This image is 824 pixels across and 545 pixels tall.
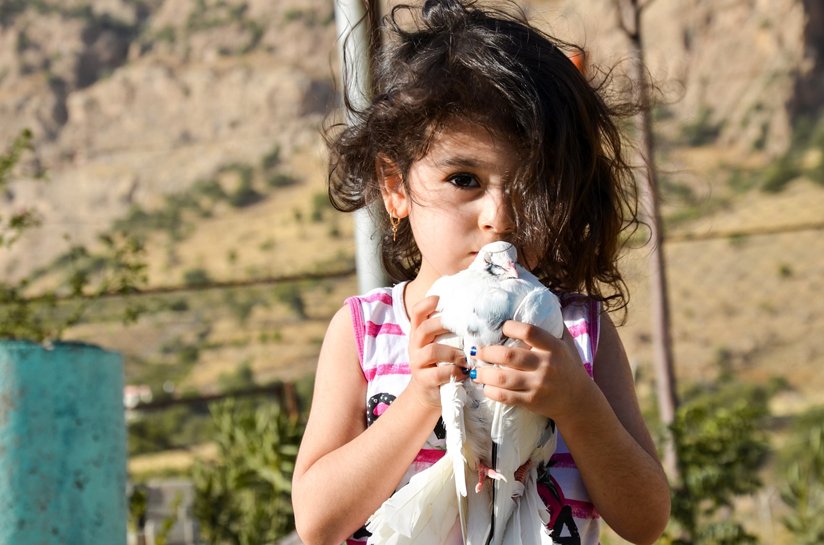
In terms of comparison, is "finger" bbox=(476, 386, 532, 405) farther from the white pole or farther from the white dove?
the white pole

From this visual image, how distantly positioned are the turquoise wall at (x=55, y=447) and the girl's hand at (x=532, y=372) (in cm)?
140

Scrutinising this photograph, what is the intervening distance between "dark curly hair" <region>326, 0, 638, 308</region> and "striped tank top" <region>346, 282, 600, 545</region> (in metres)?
0.09

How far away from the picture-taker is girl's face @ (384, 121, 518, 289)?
5.15 feet

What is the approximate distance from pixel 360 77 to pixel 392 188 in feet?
1.83

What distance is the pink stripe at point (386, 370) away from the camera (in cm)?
167

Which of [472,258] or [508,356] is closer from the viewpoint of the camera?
[508,356]

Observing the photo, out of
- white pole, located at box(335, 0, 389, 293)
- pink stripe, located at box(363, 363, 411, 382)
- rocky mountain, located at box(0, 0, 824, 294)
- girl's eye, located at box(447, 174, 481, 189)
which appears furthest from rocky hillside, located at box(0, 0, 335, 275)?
girl's eye, located at box(447, 174, 481, 189)

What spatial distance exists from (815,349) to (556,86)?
2486cm

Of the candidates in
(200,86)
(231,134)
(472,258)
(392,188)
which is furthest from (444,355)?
(200,86)

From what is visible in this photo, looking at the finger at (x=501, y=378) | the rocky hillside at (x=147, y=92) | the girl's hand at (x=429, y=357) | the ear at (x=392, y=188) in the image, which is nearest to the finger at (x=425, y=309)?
the girl's hand at (x=429, y=357)

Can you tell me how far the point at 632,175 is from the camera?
194 cm

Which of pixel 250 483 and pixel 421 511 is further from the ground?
pixel 421 511

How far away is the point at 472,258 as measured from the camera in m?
1.58

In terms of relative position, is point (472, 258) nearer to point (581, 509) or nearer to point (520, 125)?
point (520, 125)
